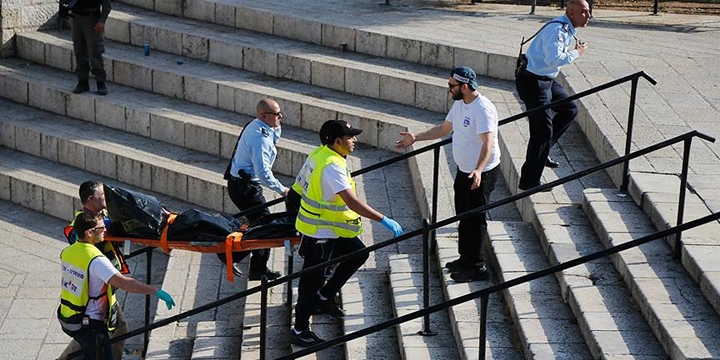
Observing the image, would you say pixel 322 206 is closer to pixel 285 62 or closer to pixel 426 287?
pixel 426 287

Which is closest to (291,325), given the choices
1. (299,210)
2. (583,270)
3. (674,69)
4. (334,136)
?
(299,210)

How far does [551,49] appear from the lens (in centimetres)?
939

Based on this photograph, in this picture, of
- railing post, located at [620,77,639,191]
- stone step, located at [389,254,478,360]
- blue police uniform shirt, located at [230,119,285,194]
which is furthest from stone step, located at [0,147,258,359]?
railing post, located at [620,77,639,191]

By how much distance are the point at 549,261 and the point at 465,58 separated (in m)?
5.19

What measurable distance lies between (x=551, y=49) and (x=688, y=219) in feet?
6.41

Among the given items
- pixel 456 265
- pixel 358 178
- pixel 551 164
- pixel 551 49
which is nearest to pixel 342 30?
pixel 358 178

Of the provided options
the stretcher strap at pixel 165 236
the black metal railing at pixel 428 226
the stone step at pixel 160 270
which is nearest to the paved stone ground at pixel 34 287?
the stone step at pixel 160 270

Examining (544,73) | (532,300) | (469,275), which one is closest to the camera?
(532,300)

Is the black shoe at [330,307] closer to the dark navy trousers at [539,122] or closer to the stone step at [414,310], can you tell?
the stone step at [414,310]

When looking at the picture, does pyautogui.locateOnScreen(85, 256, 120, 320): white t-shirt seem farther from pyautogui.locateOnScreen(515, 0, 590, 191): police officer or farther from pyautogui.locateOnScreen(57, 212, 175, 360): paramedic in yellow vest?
pyautogui.locateOnScreen(515, 0, 590, 191): police officer

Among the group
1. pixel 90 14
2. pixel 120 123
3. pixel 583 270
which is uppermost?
pixel 90 14

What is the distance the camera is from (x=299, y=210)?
26.8 ft

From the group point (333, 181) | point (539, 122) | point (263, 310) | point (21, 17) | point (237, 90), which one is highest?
point (21, 17)

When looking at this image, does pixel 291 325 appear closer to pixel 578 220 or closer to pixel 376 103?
pixel 578 220
